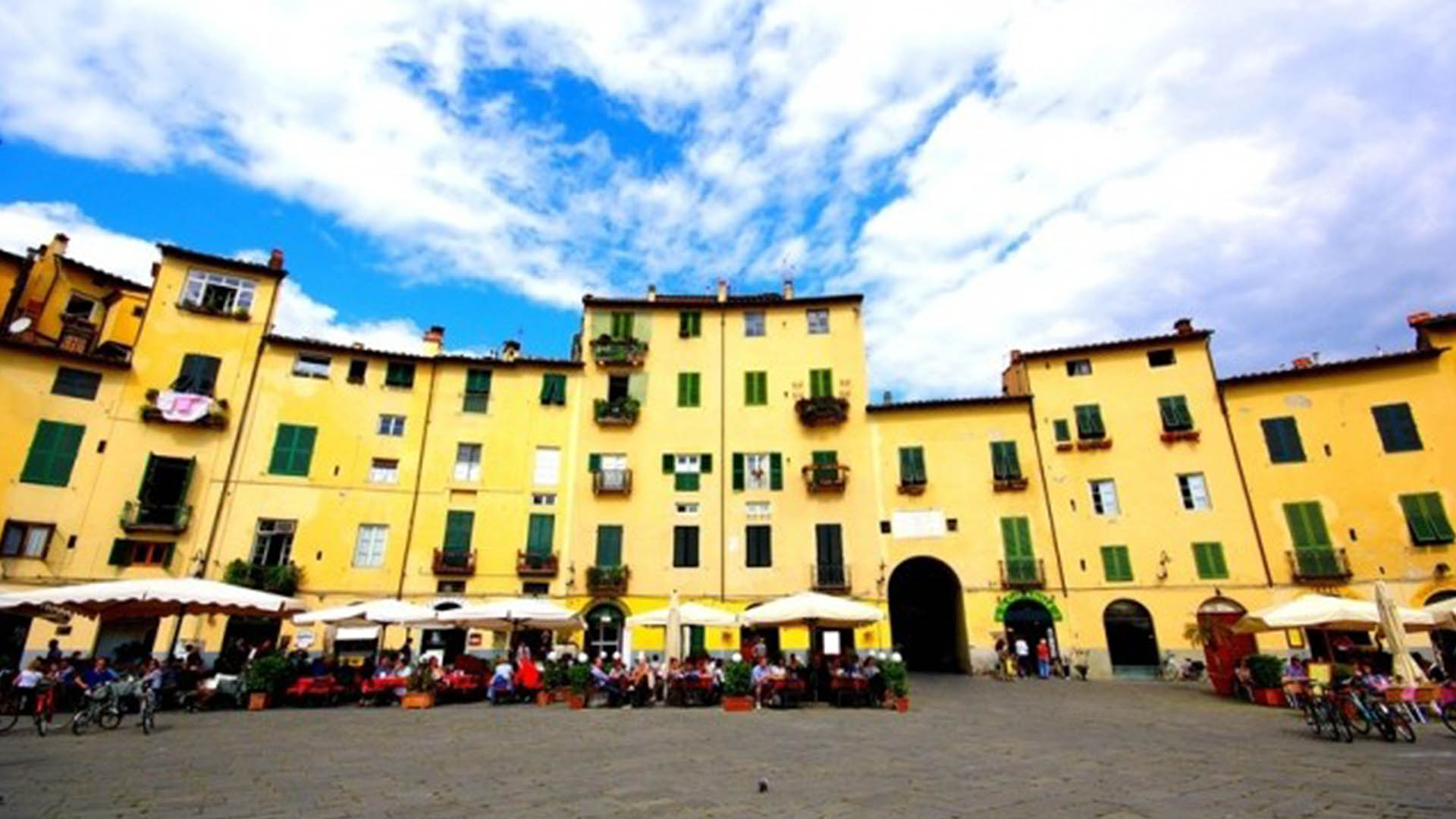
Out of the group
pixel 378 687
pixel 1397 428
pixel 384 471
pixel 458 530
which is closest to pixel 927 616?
pixel 1397 428

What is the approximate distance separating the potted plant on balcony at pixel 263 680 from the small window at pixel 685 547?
13.7 metres

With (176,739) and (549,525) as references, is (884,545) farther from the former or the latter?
(176,739)

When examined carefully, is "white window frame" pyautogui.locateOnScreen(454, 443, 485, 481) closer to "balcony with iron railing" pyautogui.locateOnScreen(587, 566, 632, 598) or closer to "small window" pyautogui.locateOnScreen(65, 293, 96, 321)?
"balcony with iron railing" pyautogui.locateOnScreen(587, 566, 632, 598)

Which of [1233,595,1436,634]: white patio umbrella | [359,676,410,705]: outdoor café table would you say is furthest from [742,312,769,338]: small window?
[1233,595,1436,634]: white patio umbrella

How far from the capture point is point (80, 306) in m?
27.8

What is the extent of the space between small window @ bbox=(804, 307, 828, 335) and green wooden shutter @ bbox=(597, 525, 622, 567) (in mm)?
12214

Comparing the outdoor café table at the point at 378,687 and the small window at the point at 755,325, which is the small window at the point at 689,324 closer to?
the small window at the point at 755,325

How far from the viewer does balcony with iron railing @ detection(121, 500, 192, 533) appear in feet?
76.2

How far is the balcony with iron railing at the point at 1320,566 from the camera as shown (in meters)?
23.8

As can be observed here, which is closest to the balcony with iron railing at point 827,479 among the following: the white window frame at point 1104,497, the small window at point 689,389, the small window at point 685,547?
the small window at point 685,547

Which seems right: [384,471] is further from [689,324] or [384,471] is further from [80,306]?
[80,306]

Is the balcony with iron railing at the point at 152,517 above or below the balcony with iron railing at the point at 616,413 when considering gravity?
below

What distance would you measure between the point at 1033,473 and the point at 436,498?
23.5m

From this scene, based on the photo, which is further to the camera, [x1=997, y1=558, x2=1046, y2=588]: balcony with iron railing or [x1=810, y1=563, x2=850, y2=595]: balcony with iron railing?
[x1=810, y1=563, x2=850, y2=595]: balcony with iron railing
